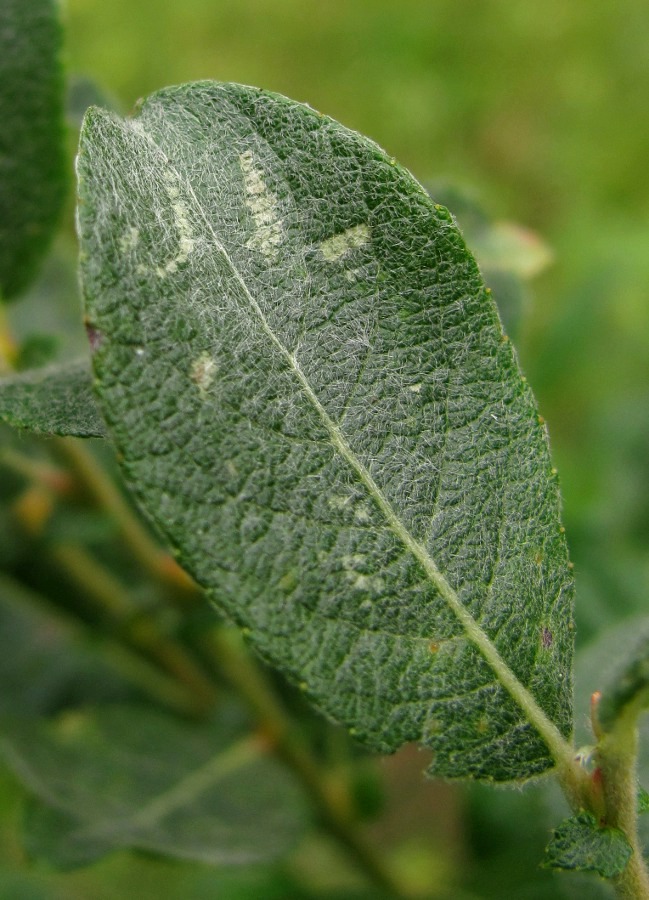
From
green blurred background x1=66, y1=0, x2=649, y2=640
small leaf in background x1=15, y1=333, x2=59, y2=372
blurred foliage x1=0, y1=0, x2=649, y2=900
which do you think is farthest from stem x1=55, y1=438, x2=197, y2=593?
green blurred background x1=66, y1=0, x2=649, y2=640

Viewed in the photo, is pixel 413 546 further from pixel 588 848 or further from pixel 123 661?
pixel 123 661

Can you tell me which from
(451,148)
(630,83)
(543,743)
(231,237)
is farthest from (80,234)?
(630,83)

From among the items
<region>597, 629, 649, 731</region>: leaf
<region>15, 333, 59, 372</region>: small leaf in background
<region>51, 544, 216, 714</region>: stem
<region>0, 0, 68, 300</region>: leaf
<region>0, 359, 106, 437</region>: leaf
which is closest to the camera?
<region>597, 629, 649, 731</region>: leaf

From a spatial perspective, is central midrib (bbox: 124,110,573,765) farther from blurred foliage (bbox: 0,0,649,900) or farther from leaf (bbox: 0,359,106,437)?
blurred foliage (bbox: 0,0,649,900)

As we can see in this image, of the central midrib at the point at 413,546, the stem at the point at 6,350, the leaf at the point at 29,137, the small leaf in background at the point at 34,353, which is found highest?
the leaf at the point at 29,137

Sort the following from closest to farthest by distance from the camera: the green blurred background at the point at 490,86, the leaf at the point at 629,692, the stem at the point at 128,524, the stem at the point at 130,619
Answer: the leaf at the point at 629,692 → the stem at the point at 128,524 → the stem at the point at 130,619 → the green blurred background at the point at 490,86

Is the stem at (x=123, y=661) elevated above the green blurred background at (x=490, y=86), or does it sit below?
below

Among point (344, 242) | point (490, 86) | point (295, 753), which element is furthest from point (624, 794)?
point (490, 86)

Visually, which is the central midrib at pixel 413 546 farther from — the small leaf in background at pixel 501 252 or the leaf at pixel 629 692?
the small leaf in background at pixel 501 252

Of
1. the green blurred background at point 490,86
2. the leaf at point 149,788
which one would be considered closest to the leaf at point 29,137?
the leaf at point 149,788
